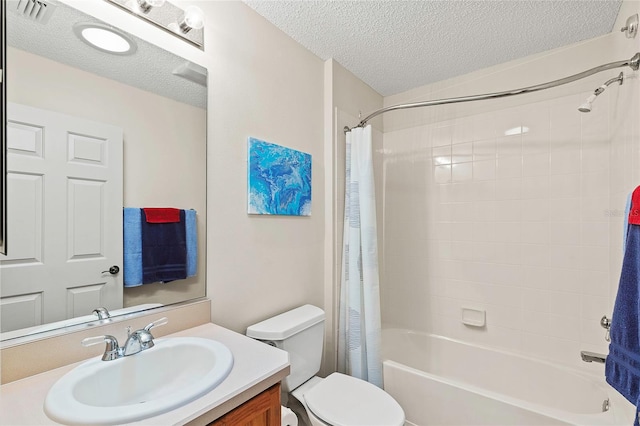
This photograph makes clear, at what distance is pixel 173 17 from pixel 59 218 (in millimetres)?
920

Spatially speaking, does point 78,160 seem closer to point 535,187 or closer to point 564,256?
point 535,187

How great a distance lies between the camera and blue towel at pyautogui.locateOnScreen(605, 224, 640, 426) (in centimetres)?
93

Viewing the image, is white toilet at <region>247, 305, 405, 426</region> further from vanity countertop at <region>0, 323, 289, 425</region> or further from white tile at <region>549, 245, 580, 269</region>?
white tile at <region>549, 245, 580, 269</region>

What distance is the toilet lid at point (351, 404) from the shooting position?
1346mm

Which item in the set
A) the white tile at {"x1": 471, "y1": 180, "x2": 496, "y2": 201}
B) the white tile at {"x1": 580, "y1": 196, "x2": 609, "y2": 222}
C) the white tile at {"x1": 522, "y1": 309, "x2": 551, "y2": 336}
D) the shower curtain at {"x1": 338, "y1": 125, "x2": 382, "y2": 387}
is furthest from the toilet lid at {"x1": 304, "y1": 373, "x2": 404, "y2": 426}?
the white tile at {"x1": 580, "y1": 196, "x2": 609, "y2": 222}

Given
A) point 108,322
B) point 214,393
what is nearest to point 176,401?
point 214,393

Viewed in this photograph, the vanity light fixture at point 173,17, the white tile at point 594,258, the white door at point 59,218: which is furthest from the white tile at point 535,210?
the white door at point 59,218

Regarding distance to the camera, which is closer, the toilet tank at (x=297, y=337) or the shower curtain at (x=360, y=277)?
the toilet tank at (x=297, y=337)

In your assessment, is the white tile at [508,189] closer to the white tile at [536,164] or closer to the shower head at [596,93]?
the white tile at [536,164]

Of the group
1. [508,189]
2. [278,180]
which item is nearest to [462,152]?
[508,189]

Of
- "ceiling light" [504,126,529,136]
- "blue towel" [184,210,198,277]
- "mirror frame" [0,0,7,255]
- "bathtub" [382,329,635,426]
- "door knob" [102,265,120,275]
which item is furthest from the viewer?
"ceiling light" [504,126,529,136]

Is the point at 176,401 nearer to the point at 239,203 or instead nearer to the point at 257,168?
the point at 239,203

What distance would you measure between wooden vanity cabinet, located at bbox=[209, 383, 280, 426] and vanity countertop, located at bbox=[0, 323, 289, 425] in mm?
27

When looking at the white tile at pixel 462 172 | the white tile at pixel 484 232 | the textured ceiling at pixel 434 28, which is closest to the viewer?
the textured ceiling at pixel 434 28
